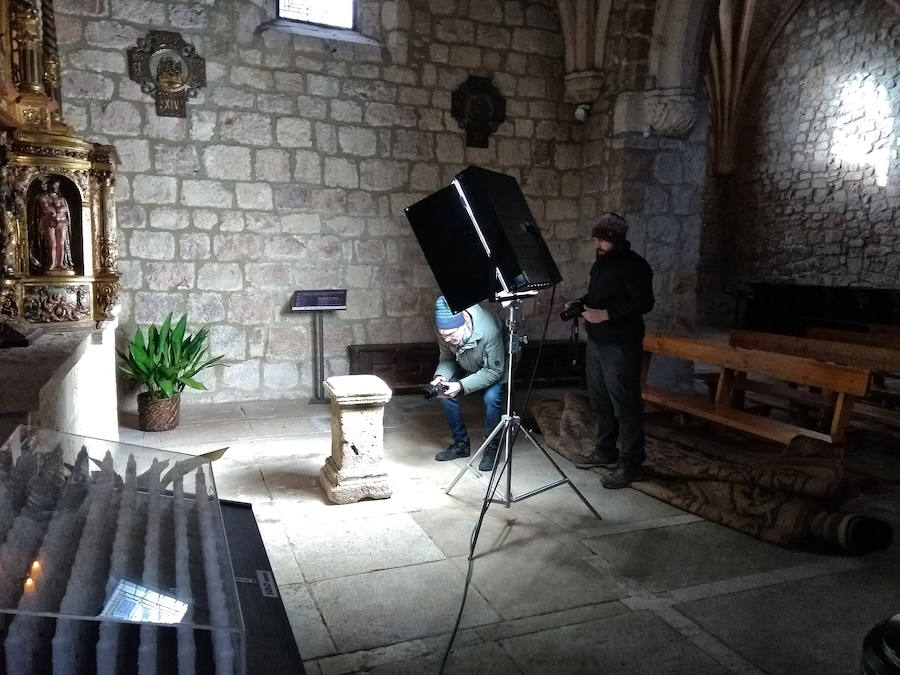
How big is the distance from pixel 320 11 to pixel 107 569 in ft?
19.4

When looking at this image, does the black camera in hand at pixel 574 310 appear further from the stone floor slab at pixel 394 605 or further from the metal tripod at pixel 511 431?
the stone floor slab at pixel 394 605

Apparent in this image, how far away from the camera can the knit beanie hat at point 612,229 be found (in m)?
3.66

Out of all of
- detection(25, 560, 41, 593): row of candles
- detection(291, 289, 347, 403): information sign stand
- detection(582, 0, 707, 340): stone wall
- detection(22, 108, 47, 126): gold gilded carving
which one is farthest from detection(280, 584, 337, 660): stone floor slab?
detection(582, 0, 707, 340): stone wall

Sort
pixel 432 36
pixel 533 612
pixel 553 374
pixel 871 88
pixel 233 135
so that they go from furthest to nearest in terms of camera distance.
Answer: pixel 871 88
pixel 553 374
pixel 432 36
pixel 233 135
pixel 533 612

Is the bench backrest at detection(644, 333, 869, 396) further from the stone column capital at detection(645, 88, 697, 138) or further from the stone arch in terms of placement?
the stone arch

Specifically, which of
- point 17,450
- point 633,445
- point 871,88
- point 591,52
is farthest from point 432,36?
point 871,88

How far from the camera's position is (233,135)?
5.49 meters

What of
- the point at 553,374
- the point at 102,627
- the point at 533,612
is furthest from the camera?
the point at 553,374

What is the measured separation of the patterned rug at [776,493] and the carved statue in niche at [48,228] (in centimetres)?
325

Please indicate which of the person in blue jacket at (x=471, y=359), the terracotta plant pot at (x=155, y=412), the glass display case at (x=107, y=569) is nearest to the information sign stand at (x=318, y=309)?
the terracotta plant pot at (x=155, y=412)

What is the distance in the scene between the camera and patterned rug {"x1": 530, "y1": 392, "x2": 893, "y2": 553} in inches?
115

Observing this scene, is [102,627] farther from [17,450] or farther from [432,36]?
[432,36]

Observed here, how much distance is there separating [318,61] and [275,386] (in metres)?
2.82

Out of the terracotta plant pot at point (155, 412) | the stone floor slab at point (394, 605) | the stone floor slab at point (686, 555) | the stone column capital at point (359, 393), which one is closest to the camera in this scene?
the stone floor slab at point (394, 605)
